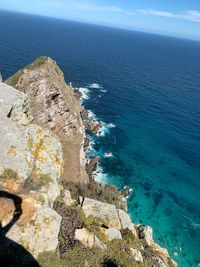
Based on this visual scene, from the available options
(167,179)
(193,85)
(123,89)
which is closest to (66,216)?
(167,179)

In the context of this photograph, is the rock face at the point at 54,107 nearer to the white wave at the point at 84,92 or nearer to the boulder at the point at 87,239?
the boulder at the point at 87,239

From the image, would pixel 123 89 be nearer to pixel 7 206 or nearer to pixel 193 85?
pixel 193 85

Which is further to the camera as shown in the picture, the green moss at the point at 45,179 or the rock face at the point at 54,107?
the rock face at the point at 54,107

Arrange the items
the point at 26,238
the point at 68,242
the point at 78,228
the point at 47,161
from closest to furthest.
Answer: the point at 26,238 < the point at 68,242 < the point at 78,228 < the point at 47,161

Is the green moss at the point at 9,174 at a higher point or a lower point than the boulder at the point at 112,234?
higher

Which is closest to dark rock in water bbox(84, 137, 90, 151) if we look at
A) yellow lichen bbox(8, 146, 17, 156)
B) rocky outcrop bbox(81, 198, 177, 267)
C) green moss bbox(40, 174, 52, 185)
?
rocky outcrop bbox(81, 198, 177, 267)

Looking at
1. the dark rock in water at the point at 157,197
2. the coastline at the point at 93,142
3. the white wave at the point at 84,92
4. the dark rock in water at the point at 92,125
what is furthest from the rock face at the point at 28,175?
the white wave at the point at 84,92

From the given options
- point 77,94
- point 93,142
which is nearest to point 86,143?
point 93,142
